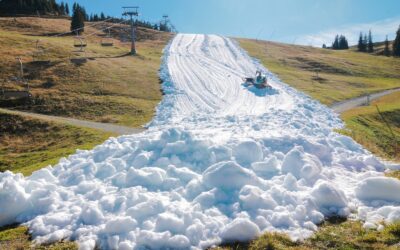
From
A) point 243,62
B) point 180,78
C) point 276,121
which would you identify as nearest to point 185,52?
point 243,62

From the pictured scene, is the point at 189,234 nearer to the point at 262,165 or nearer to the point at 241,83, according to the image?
the point at 262,165

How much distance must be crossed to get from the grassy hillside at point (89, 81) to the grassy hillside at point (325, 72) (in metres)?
Answer: 19.3

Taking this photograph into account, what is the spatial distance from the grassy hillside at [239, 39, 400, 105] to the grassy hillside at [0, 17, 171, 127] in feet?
63.3

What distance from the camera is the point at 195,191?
13.5 meters

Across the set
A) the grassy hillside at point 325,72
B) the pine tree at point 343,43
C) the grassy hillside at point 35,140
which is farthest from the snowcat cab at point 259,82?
the pine tree at point 343,43

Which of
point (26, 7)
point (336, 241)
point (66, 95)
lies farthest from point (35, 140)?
point (26, 7)

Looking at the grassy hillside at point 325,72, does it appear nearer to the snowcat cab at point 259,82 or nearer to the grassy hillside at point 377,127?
the snowcat cab at point 259,82

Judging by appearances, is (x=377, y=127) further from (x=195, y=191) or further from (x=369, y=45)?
(x=369, y=45)

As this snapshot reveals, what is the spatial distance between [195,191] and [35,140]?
2138 cm

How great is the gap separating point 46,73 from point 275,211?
135 ft

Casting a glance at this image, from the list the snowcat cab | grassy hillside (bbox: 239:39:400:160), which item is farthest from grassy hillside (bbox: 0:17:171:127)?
grassy hillside (bbox: 239:39:400:160)

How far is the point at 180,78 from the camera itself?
51781mm

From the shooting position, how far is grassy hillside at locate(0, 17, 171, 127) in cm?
3681

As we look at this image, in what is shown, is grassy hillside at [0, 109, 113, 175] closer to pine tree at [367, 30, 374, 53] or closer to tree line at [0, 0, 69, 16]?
tree line at [0, 0, 69, 16]
